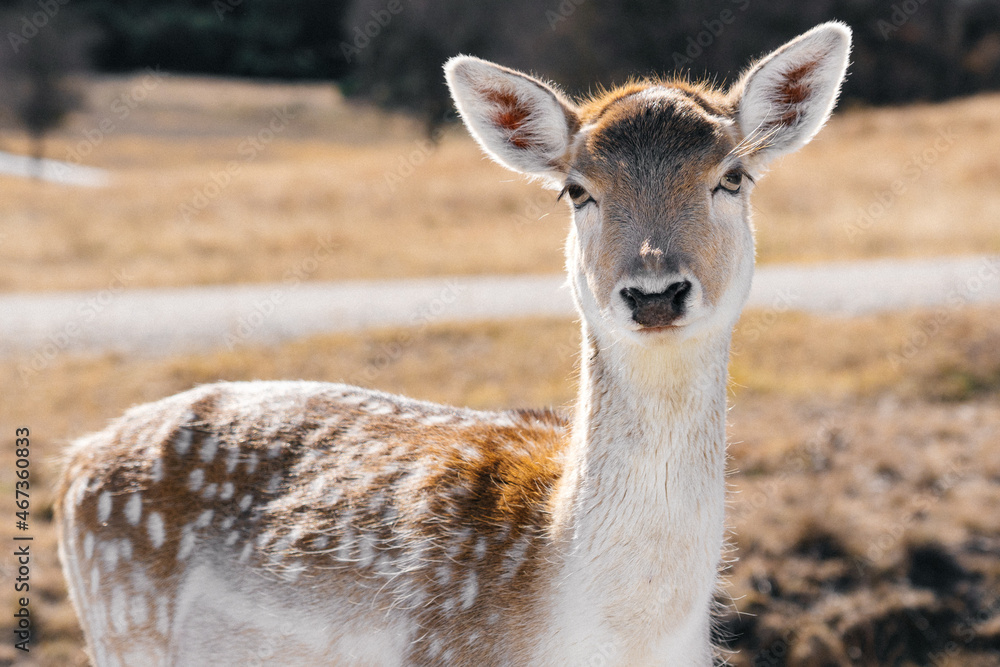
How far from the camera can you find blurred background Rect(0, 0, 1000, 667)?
539 cm

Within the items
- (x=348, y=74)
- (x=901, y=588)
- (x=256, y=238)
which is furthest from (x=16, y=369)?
(x=348, y=74)

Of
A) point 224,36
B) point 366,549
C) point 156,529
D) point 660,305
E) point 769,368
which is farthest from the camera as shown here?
point 224,36

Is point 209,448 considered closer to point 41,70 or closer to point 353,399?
point 353,399

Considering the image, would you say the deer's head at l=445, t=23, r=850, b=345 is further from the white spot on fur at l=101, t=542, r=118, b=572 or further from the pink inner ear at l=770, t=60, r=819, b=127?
the white spot on fur at l=101, t=542, r=118, b=572

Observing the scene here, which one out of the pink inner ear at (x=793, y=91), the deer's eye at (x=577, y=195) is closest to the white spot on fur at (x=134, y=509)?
the deer's eye at (x=577, y=195)

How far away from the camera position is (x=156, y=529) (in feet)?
11.3

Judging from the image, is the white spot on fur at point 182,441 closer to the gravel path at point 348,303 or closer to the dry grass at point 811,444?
the dry grass at point 811,444

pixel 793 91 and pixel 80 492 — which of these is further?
pixel 80 492

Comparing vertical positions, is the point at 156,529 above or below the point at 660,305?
below

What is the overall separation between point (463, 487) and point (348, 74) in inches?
1800

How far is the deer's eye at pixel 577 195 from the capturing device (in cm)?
304

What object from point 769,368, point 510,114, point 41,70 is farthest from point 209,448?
point 41,70

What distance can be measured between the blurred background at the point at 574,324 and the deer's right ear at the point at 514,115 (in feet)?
3.14

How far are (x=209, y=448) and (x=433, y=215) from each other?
1464cm
